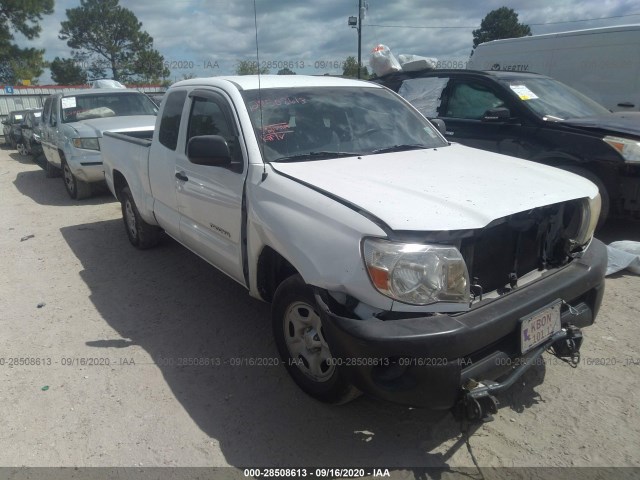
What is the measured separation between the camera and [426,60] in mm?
6965

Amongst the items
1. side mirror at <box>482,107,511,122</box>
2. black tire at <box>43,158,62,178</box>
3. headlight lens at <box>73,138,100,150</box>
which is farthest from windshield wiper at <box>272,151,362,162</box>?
black tire at <box>43,158,62,178</box>

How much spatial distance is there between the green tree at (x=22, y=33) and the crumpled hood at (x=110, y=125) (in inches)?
844

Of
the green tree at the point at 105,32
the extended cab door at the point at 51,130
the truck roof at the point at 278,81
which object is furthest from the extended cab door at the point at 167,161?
the green tree at the point at 105,32

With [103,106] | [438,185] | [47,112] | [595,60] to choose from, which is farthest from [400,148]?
[47,112]

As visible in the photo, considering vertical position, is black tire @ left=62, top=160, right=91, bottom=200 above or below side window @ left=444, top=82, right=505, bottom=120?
below

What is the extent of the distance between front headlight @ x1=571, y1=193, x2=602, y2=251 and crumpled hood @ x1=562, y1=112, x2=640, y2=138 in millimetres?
2607

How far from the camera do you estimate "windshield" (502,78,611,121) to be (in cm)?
568

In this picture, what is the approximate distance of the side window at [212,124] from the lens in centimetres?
332

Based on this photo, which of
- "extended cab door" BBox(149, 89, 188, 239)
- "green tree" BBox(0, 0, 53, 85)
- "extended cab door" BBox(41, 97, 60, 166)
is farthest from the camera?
"green tree" BBox(0, 0, 53, 85)

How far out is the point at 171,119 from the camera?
4363mm

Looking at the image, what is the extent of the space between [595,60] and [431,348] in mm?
8096

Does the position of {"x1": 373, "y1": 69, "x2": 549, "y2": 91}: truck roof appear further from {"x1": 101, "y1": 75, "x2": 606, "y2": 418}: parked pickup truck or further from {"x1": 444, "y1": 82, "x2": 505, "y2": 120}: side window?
{"x1": 101, "y1": 75, "x2": 606, "y2": 418}: parked pickup truck

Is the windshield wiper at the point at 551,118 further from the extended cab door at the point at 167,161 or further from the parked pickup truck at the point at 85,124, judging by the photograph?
the parked pickup truck at the point at 85,124

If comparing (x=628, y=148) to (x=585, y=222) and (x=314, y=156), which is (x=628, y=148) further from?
(x=314, y=156)
